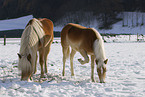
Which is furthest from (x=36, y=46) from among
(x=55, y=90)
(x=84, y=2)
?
(x=84, y=2)

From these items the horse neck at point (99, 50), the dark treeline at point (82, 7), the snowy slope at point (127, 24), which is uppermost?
the dark treeline at point (82, 7)

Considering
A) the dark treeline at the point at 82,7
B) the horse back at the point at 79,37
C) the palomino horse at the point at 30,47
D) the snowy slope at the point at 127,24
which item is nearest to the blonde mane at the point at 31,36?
the palomino horse at the point at 30,47

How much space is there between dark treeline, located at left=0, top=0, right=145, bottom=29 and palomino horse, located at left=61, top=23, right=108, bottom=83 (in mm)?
68330

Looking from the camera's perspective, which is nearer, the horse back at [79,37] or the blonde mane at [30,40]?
the blonde mane at [30,40]

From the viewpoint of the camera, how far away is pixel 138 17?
7850cm

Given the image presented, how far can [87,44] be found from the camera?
591cm

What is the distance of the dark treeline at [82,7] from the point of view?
261 ft

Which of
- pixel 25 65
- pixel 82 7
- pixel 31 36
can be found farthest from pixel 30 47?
pixel 82 7

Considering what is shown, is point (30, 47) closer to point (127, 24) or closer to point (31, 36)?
point (31, 36)

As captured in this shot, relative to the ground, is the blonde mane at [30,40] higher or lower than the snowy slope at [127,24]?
lower

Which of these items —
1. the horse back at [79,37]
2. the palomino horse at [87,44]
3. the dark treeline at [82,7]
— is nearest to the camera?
the palomino horse at [87,44]

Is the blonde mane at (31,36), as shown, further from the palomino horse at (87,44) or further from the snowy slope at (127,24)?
the snowy slope at (127,24)

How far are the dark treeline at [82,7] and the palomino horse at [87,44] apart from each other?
6833 cm

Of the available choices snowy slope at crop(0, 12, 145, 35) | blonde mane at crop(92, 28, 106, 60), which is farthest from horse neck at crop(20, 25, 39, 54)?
snowy slope at crop(0, 12, 145, 35)
